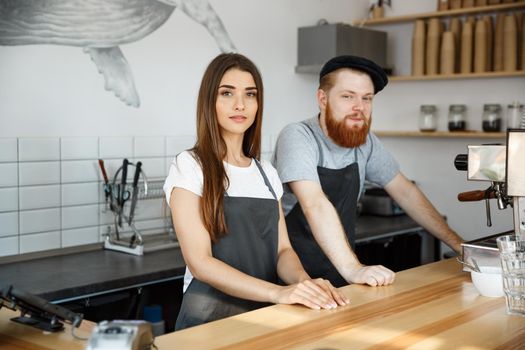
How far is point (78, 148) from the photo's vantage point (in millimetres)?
3680

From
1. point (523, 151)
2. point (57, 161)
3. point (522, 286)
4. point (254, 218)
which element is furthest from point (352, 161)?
point (57, 161)

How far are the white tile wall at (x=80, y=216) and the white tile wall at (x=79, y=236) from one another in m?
0.03

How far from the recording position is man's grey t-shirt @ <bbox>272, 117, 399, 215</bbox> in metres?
2.77

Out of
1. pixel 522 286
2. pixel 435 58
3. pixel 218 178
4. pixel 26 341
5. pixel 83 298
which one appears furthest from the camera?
pixel 435 58

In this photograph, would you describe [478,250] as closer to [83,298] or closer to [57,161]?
[83,298]

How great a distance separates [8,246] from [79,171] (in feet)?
1.71

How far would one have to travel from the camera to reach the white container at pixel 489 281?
222cm

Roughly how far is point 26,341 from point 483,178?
1.50m

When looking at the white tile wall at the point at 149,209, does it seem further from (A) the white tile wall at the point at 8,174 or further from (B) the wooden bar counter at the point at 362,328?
(B) the wooden bar counter at the point at 362,328

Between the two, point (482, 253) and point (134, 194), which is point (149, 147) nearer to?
point (134, 194)

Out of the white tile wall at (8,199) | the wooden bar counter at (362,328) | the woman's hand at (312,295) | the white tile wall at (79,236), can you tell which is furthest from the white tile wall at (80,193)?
the woman's hand at (312,295)

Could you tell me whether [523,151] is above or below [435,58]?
below

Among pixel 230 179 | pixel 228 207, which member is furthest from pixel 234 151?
pixel 228 207

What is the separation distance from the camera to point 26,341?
5.66ft
